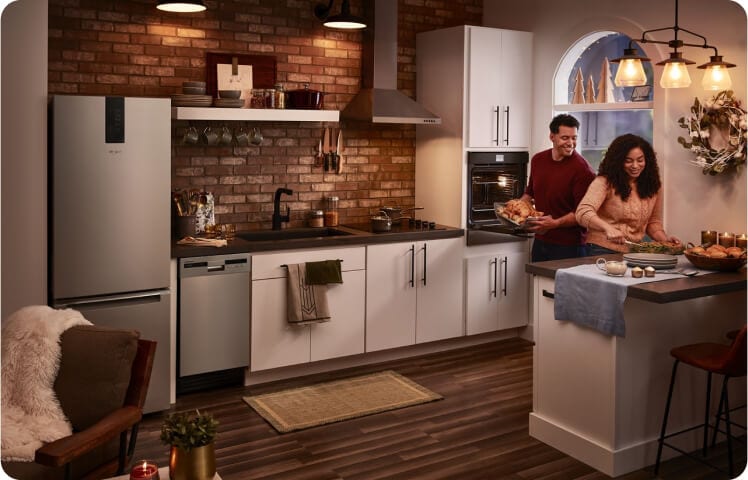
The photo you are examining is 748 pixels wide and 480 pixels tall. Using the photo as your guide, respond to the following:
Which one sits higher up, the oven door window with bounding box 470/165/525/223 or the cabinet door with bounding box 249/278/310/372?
the oven door window with bounding box 470/165/525/223

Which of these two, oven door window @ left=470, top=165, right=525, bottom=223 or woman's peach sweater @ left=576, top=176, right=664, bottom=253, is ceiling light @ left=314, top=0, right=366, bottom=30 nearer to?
oven door window @ left=470, top=165, right=525, bottom=223

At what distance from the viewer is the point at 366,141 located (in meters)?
6.48

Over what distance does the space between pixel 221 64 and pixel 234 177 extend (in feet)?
2.61

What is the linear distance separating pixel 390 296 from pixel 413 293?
0.21 meters

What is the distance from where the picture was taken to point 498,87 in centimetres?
632

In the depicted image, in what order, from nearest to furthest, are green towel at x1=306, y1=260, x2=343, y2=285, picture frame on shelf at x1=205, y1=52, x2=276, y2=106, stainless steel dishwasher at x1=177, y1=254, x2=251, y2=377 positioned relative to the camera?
stainless steel dishwasher at x1=177, y1=254, x2=251, y2=377, green towel at x1=306, y1=260, x2=343, y2=285, picture frame on shelf at x1=205, y1=52, x2=276, y2=106

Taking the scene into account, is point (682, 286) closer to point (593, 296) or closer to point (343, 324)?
point (593, 296)

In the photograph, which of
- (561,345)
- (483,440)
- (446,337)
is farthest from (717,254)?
(446,337)

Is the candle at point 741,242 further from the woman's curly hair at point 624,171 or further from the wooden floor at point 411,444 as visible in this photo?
the wooden floor at point 411,444

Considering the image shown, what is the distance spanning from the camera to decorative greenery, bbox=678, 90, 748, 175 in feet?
16.3

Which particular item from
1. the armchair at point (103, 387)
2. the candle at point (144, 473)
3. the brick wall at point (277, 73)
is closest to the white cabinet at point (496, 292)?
the brick wall at point (277, 73)

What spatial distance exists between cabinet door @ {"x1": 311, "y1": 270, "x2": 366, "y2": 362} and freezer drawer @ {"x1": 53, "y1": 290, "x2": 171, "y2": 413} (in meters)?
1.08

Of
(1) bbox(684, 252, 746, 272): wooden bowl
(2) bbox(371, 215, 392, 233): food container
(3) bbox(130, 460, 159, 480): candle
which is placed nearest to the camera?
(3) bbox(130, 460, 159, 480): candle

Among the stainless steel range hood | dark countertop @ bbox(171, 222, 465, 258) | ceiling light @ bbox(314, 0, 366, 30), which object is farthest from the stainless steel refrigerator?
the stainless steel range hood
